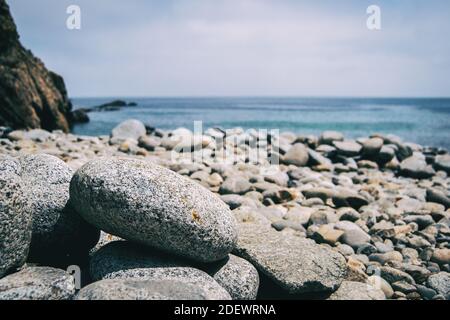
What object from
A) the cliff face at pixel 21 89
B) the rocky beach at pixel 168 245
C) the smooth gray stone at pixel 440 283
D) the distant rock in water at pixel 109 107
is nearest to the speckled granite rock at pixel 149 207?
the rocky beach at pixel 168 245

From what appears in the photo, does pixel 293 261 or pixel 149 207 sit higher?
pixel 149 207

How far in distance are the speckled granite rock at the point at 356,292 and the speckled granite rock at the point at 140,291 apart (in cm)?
168

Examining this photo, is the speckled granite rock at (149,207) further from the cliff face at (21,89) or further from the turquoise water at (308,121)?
the turquoise water at (308,121)

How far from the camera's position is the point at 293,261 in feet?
14.9

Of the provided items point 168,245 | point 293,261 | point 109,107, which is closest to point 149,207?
point 168,245

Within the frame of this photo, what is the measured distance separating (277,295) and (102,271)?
1.79 m

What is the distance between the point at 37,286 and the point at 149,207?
1.07 meters

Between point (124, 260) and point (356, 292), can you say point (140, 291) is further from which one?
point (356, 292)

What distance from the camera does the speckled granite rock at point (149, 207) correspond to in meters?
3.77

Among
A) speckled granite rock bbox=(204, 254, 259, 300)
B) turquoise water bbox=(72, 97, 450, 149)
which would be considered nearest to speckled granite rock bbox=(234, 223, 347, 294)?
speckled granite rock bbox=(204, 254, 259, 300)

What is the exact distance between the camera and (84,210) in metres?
3.98
